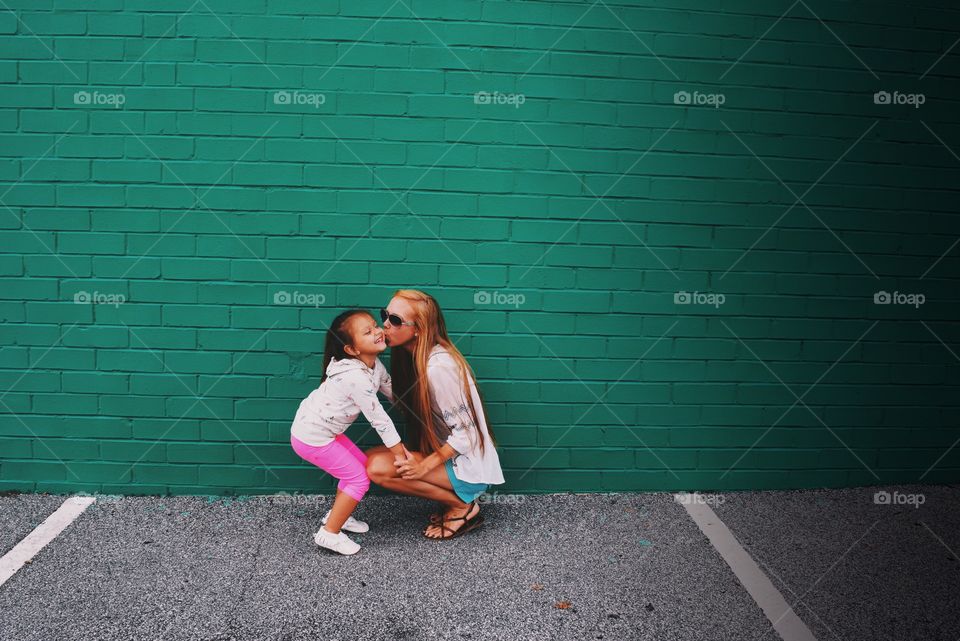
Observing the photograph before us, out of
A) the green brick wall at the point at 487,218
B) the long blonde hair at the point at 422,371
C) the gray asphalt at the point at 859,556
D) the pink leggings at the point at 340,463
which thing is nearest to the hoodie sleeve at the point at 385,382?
the long blonde hair at the point at 422,371

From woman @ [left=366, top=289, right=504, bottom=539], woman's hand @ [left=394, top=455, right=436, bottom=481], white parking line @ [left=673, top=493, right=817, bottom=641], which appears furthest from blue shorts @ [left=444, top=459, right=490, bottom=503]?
white parking line @ [left=673, top=493, right=817, bottom=641]

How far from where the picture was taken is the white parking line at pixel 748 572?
3.20m

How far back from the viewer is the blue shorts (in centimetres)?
400

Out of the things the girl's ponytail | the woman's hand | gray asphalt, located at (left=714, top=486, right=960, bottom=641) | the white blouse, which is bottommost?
gray asphalt, located at (left=714, top=486, right=960, bottom=641)

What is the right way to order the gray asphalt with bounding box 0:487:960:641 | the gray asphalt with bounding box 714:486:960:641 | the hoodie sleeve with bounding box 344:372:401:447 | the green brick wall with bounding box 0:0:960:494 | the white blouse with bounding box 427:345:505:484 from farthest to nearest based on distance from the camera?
the green brick wall with bounding box 0:0:960:494 → the white blouse with bounding box 427:345:505:484 → the hoodie sleeve with bounding box 344:372:401:447 → the gray asphalt with bounding box 714:486:960:641 → the gray asphalt with bounding box 0:487:960:641

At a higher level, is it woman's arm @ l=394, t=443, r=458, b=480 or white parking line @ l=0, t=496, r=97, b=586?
woman's arm @ l=394, t=443, r=458, b=480

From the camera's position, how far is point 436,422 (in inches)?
157

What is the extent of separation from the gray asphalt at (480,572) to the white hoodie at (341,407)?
25.0 inches

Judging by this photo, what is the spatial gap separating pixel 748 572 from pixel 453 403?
1.79m

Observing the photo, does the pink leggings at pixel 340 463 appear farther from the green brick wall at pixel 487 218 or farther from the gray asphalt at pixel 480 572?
the green brick wall at pixel 487 218

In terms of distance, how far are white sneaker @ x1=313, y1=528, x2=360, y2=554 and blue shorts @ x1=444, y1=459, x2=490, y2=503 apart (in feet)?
2.07

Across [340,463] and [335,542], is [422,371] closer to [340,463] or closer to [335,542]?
[340,463]

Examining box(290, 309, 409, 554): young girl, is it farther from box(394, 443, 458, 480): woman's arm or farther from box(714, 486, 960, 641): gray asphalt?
box(714, 486, 960, 641): gray asphalt

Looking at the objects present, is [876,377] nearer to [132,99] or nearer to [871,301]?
[871,301]
